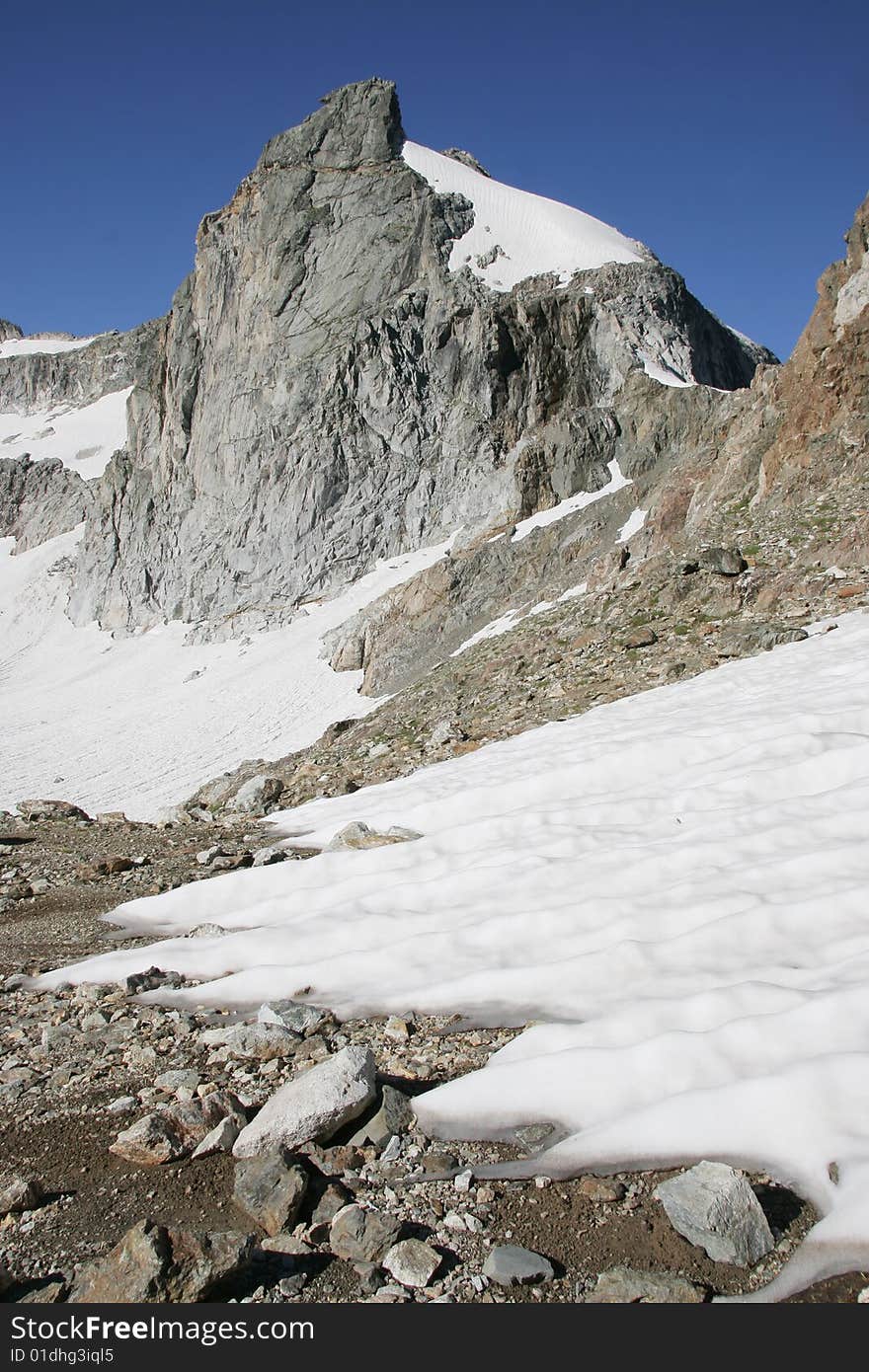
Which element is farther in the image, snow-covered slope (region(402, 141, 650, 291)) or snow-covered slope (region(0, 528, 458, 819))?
snow-covered slope (region(402, 141, 650, 291))

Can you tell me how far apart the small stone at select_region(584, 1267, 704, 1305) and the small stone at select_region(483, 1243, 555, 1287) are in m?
0.16

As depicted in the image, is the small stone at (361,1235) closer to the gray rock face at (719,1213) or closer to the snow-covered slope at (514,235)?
the gray rock face at (719,1213)

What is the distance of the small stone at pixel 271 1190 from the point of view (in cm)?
312

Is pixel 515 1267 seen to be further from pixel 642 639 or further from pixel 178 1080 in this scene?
pixel 642 639

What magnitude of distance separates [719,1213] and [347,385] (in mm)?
62751

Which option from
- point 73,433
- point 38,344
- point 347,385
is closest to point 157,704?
point 347,385

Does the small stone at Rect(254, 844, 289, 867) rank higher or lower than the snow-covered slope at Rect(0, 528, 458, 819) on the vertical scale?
lower

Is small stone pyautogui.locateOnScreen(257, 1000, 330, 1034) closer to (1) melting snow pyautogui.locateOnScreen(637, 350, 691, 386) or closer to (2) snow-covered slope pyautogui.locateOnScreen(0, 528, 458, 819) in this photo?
(2) snow-covered slope pyautogui.locateOnScreen(0, 528, 458, 819)

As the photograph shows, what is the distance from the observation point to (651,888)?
19.4 ft

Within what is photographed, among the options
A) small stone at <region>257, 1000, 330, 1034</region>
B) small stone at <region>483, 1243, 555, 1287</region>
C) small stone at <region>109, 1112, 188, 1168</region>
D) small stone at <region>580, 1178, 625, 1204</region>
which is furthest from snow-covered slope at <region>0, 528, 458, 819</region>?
small stone at <region>483, 1243, 555, 1287</region>

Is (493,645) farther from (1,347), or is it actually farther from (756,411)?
(1,347)

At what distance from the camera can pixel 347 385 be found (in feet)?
198

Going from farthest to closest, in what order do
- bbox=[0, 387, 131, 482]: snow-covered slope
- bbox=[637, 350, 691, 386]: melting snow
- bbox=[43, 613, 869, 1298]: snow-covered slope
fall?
bbox=[0, 387, 131, 482]: snow-covered slope → bbox=[637, 350, 691, 386]: melting snow → bbox=[43, 613, 869, 1298]: snow-covered slope

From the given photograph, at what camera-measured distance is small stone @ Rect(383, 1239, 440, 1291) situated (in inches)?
109
